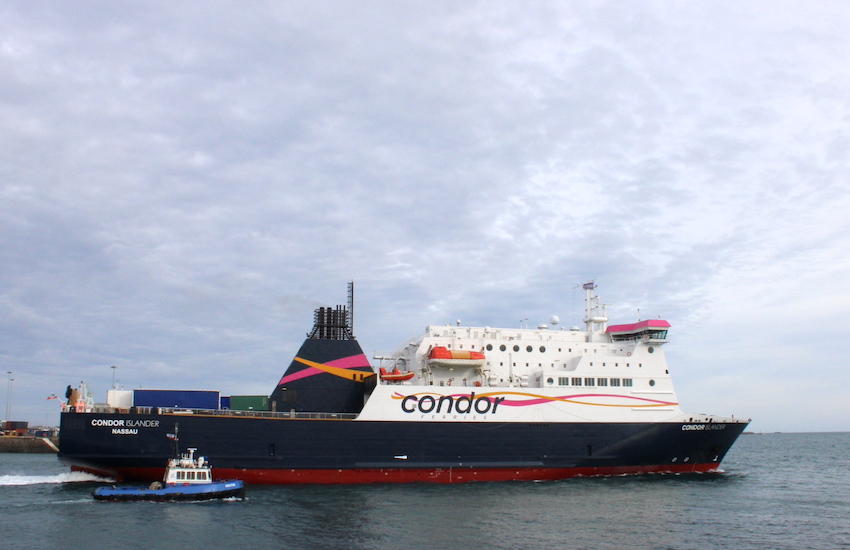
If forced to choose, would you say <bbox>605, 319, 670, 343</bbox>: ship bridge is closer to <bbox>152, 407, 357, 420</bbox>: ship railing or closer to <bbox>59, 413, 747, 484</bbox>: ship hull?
<bbox>59, 413, 747, 484</bbox>: ship hull

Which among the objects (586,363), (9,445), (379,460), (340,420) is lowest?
(9,445)

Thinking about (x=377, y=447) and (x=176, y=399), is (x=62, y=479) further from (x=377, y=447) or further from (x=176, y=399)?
(x=377, y=447)

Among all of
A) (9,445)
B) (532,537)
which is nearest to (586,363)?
(532,537)

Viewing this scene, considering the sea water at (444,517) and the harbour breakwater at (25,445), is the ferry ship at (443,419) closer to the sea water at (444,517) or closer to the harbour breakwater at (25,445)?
the sea water at (444,517)

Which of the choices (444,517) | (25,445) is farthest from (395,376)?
(25,445)

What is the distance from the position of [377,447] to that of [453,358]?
564 centimetres

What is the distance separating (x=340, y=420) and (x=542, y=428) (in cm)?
969

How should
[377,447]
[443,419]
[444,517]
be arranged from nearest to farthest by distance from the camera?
[444,517]
[377,447]
[443,419]

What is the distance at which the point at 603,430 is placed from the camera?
30.1 metres

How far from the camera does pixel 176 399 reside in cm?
2786

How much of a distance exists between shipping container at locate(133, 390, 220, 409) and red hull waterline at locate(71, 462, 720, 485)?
2850 mm

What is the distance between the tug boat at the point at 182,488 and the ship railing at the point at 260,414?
2.27 meters

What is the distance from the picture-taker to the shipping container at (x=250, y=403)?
29419mm

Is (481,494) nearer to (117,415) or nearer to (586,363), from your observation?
(586,363)
